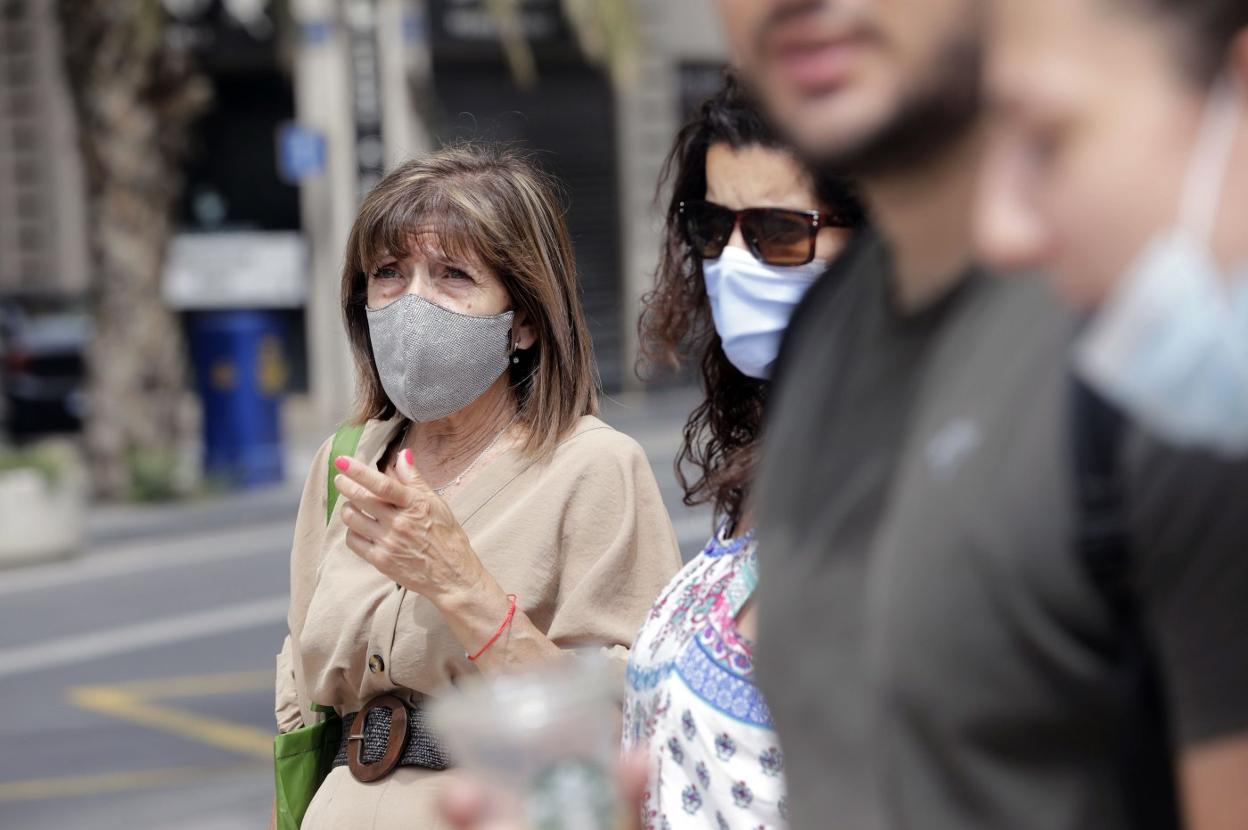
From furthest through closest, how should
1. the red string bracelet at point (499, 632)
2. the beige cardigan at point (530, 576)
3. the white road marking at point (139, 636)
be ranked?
the white road marking at point (139, 636)
the beige cardigan at point (530, 576)
the red string bracelet at point (499, 632)

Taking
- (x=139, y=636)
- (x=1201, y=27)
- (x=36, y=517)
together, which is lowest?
(x=36, y=517)

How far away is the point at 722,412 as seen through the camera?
275 centimetres

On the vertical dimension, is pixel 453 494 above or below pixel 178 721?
above

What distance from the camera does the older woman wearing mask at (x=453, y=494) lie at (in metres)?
2.68

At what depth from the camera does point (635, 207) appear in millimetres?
22250

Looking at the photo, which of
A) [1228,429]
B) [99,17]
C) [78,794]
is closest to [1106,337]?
[1228,429]

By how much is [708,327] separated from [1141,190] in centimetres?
185

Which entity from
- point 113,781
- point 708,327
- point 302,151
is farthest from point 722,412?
point 302,151

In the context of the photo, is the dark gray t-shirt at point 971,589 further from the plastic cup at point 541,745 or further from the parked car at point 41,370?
the parked car at point 41,370

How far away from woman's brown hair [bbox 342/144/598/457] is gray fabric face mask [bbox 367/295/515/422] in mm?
71

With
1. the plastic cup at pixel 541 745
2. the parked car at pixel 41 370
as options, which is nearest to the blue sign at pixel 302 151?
the parked car at pixel 41 370

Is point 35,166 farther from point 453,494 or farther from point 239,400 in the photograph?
point 453,494

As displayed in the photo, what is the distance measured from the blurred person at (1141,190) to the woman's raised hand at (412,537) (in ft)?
5.51

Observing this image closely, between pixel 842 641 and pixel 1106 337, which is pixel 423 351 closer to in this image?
pixel 842 641
